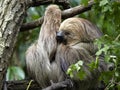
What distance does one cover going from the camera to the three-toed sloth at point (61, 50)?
14.8 ft

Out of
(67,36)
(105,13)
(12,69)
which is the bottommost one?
(12,69)

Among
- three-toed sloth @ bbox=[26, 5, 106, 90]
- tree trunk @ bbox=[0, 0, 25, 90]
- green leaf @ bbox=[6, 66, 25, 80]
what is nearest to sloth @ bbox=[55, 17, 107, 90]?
three-toed sloth @ bbox=[26, 5, 106, 90]

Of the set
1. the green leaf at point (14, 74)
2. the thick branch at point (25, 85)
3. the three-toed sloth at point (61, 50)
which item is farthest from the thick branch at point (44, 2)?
the green leaf at point (14, 74)

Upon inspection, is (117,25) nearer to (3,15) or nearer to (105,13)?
(105,13)

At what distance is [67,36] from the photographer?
473 centimetres

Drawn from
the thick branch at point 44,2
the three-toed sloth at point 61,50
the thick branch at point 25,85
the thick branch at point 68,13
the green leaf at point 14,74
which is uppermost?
the thick branch at point 44,2

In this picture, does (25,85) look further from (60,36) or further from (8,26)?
(8,26)

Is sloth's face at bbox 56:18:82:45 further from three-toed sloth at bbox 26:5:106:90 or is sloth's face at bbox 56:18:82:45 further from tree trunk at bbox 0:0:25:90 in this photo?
tree trunk at bbox 0:0:25:90

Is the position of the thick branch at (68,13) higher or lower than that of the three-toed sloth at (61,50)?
higher

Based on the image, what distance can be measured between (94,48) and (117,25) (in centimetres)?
66

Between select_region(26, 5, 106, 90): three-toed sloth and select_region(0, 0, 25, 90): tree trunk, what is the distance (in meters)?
0.84

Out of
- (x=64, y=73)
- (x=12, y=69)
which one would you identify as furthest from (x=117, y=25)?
(x=12, y=69)

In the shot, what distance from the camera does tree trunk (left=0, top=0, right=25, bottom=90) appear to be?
3.72 meters

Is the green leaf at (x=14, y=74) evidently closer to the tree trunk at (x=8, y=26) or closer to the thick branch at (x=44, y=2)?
the thick branch at (x=44, y=2)
